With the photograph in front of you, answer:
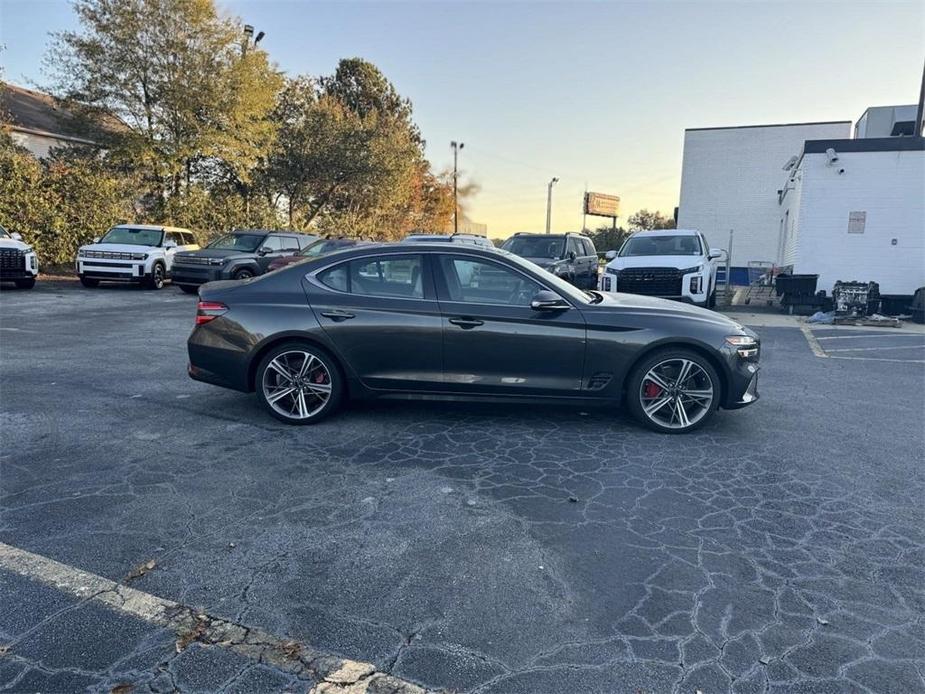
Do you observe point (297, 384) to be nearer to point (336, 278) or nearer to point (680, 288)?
point (336, 278)

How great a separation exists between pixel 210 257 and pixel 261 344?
11.8 metres

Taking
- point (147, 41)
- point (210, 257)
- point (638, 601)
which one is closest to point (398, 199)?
point (147, 41)

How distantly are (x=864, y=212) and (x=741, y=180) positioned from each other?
14154 millimetres

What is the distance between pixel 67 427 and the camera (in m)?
4.93

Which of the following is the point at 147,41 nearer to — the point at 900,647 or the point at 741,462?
the point at 741,462

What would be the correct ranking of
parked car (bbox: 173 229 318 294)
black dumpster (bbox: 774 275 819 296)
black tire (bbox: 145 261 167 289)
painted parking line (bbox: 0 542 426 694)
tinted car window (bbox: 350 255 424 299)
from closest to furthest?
painted parking line (bbox: 0 542 426 694)
tinted car window (bbox: 350 255 424 299)
black dumpster (bbox: 774 275 819 296)
parked car (bbox: 173 229 318 294)
black tire (bbox: 145 261 167 289)

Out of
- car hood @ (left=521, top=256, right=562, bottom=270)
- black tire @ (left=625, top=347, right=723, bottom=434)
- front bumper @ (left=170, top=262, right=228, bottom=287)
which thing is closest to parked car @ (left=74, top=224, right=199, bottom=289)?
front bumper @ (left=170, top=262, right=228, bottom=287)

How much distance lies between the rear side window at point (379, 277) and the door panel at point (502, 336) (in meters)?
0.23

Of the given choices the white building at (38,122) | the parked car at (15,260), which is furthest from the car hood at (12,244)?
the white building at (38,122)

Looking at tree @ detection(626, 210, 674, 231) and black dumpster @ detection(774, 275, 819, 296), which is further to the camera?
tree @ detection(626, 210, 674, 231)

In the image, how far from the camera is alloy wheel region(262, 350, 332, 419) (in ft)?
16.8

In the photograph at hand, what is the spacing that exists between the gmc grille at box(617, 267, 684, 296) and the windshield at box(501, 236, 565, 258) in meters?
2.33

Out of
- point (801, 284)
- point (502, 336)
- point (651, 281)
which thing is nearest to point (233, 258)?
point (651, 281)

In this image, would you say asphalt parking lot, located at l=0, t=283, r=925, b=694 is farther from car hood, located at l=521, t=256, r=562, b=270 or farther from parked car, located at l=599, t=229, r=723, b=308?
car hood, located at l=521, t=256, r=562, b=270
